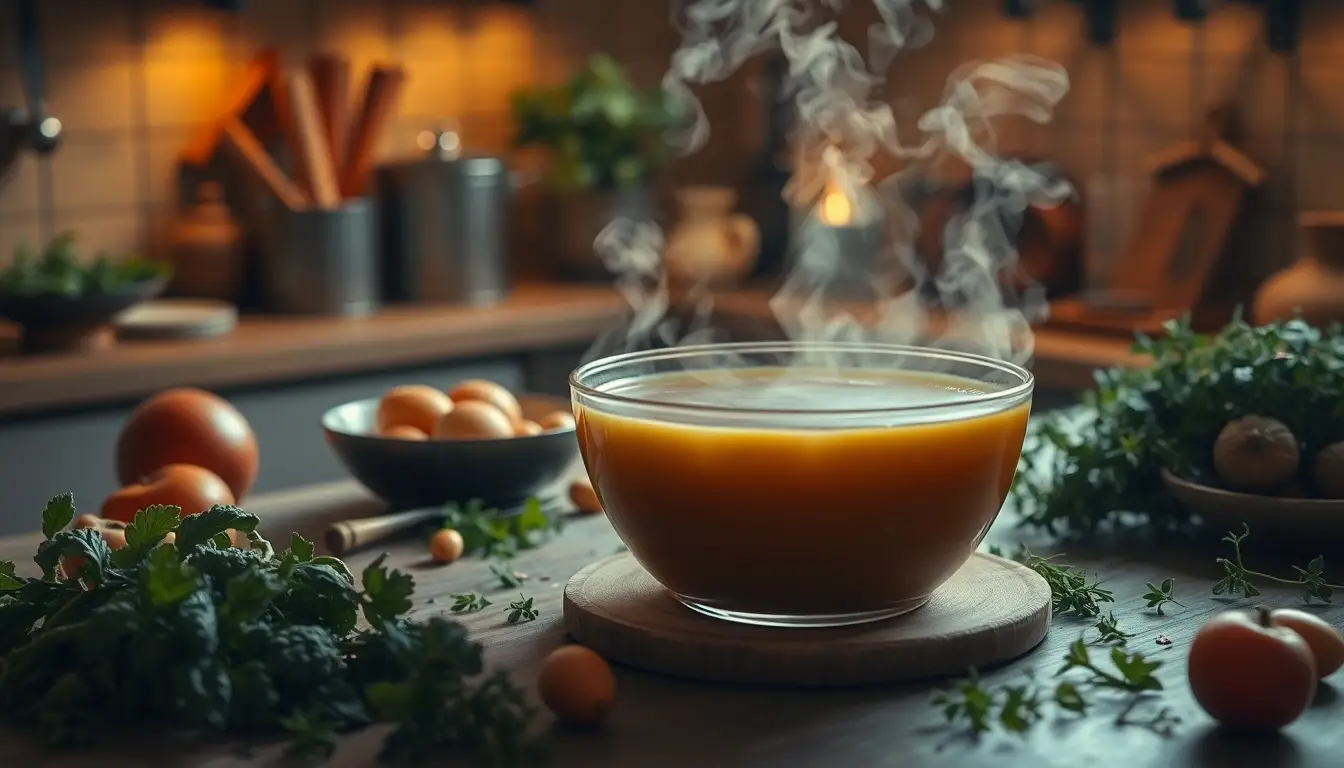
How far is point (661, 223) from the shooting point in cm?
389

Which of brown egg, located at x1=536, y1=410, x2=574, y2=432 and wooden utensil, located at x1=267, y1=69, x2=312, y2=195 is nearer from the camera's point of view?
brown egg, located at x1=536, y1=410, x2=574, y2=432

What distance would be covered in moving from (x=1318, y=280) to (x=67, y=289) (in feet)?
6.31

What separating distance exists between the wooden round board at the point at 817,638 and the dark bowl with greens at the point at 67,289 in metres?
1.82

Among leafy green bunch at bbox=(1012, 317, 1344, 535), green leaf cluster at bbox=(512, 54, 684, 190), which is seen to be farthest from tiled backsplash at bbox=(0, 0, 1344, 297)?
leafy green bunch at bbox=(1012, 317, 1344, 535)

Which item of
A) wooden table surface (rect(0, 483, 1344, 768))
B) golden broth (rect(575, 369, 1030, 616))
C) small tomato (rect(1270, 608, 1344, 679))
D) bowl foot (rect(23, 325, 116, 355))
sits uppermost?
golden broth (rect(575, 369, 1030, 616))

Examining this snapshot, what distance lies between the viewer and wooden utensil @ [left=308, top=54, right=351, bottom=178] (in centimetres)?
323

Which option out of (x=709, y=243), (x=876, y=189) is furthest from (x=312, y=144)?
(x=876, y=189)

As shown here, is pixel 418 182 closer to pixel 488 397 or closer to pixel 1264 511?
pixel 488 397

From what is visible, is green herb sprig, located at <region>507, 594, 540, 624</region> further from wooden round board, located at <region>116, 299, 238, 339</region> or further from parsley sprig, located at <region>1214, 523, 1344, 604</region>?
wooden round board, located at <region>116, 299, 238, 339</region>

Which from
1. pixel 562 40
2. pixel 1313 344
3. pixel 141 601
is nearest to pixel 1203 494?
pixel 1313 344

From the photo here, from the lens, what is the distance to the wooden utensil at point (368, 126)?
3260 millimetres

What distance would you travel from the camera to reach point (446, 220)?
11.1 ft

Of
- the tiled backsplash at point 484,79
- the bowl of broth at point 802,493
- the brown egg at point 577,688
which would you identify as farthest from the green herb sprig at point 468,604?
the tiled backsplash at point 484,79

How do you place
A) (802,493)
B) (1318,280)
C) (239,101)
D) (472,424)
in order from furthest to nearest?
(239,101), (1318,280), (472,424), (802,493)
